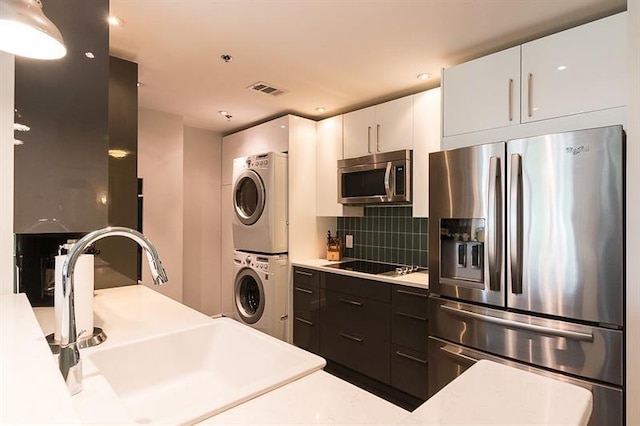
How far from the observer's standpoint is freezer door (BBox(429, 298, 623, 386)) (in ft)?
5.14

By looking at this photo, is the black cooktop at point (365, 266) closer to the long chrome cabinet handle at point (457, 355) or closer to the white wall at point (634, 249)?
the long chrome cabinet handle at point (457, 355)

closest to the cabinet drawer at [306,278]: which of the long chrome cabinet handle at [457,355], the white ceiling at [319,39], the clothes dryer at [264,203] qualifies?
the clothes dryer at [264,203]

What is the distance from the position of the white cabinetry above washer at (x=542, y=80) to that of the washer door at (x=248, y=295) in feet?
7.55

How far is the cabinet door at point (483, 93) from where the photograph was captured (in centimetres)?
196

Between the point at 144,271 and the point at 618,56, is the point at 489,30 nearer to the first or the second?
the point at 618,56

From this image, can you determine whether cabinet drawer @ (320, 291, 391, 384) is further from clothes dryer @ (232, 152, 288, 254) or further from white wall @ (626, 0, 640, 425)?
white wall @ (626, 0, 640, 425)

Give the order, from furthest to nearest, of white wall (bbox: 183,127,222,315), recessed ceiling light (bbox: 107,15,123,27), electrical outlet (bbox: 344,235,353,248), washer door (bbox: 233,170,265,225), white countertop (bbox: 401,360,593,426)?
white wall (bbox: 183,127,222,315)
electrical outlet (bbox: 344,235,353,248)
washer door (bbox: 233,170,265,225)
recessed ceiling light (bbox: 107,15,123,27)
white countertop (bbox: 401,360,593,426)

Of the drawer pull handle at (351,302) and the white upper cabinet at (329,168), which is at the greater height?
the white upper cabinet at (329,168)

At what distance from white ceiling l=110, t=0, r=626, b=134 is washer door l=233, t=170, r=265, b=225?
82 centimetres

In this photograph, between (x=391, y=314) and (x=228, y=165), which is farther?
(x=228, y=165)

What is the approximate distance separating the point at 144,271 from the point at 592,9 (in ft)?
12.1

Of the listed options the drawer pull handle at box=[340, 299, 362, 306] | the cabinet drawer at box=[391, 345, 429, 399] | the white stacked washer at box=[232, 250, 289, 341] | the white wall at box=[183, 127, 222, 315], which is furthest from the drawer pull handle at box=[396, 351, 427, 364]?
the white wall at box=[183, 127, 222, 315]

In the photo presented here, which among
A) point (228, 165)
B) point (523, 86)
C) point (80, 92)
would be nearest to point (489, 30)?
point (523, 86)

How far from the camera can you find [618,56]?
1626 millimetres
